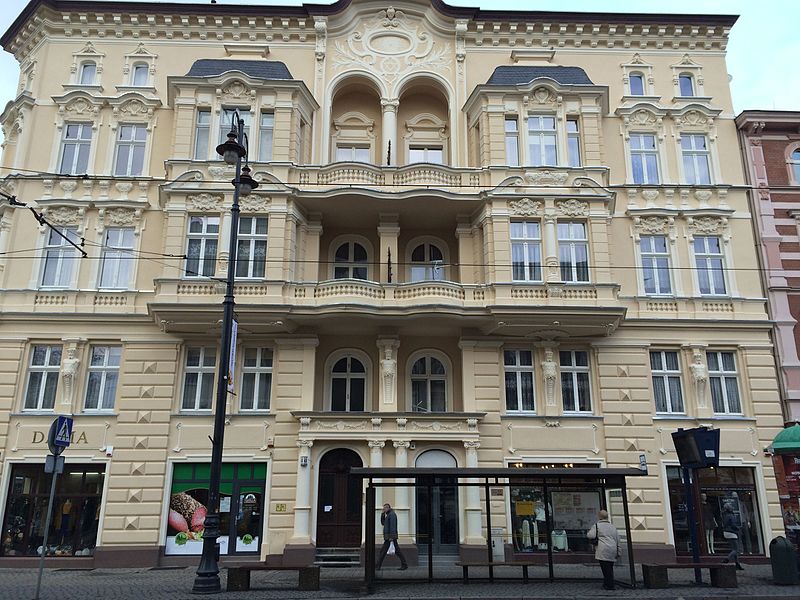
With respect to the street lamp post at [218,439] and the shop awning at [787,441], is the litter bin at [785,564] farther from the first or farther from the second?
the street lamp post at [218,439]

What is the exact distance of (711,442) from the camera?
17.5 m

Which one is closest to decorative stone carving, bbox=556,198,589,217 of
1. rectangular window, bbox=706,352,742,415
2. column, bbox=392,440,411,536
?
rectangular window, bbox=706,352,742,415

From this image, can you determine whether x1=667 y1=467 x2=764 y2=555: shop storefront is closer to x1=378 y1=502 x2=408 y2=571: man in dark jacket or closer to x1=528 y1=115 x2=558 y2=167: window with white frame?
x1=378 y1=502 x2=408 y2=571: man in dark jacket

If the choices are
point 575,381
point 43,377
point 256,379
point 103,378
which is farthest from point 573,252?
point 43,377

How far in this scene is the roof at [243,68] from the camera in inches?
1024

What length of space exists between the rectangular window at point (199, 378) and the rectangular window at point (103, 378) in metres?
2.36

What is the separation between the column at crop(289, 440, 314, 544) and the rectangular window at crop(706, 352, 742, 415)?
1423cm

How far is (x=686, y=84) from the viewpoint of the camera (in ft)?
91.7

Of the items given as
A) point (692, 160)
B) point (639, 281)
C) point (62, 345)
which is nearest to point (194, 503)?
point (62, 345)

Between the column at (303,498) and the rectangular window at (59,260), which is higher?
the rectangular window at (59,260)

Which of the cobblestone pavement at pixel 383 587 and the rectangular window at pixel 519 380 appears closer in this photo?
the cobblestone pavement at pixel 383 587

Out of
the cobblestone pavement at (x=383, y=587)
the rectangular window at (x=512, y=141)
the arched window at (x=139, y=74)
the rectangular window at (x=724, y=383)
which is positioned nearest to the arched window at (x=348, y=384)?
the cobblestone pavement at (x=383, y=587)

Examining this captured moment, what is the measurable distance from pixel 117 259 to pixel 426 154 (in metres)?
12.5

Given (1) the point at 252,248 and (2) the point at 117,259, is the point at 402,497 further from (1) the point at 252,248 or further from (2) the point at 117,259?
(2) the point at 117,259
